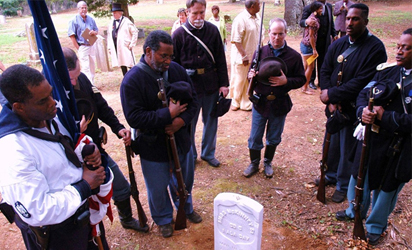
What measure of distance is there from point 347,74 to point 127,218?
3.10m

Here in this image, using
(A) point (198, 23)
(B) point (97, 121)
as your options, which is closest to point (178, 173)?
(B) point (97, 121)

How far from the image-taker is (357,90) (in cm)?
353

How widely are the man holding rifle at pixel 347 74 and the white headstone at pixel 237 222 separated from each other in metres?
1.55

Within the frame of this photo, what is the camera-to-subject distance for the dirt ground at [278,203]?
3.46m

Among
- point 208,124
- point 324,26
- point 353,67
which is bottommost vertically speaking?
point 208,124

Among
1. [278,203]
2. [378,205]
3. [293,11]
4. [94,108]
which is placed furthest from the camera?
[293,11]

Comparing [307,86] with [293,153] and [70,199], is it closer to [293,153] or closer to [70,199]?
[293,153]

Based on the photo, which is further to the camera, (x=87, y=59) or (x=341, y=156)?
(x=87, y=59)

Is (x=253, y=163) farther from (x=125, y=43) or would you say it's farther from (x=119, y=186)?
(x=125, y=43)

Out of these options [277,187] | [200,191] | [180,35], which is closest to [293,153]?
[277,187]

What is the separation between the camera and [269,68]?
13.0 ft

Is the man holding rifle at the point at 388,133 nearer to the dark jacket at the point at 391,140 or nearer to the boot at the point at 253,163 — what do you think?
the dark jacket at the point at 391,140

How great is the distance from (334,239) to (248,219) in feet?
4.68

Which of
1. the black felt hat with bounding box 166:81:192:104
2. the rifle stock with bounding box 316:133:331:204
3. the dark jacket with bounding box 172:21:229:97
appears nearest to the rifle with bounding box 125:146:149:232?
the black felt hat with bounding box 166:81:192:104
